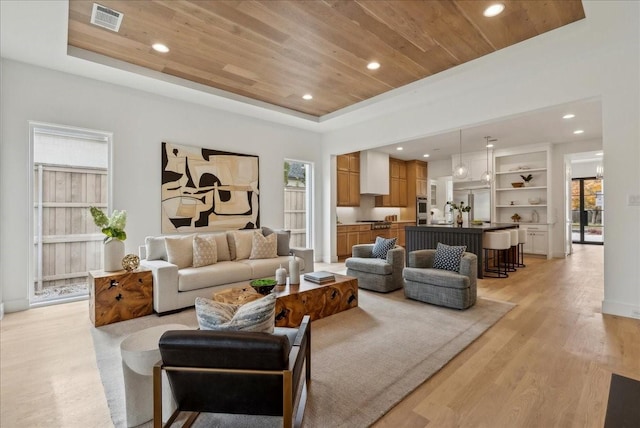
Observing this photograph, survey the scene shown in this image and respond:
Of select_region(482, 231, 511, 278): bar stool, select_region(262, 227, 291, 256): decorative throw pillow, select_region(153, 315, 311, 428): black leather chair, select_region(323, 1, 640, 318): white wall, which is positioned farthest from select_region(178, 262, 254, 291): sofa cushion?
select_region(482, 231, 511, 278): bar stool

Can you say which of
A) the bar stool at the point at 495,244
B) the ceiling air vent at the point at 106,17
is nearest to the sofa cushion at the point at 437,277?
the bar stool at the point at 495,244

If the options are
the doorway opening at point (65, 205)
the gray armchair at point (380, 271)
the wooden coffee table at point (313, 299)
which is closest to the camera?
the wooden coffee table at point (313, 299)

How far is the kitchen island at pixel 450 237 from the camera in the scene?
5.30 m

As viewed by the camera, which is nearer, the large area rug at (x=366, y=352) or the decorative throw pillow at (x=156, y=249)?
the large area rug at (x=366, y=352)

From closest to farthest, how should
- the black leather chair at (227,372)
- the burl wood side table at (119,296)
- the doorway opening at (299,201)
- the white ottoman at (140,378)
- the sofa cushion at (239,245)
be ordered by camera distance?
the black leather chair at (227,372) → the white ottoman at (140,378) → the burl wood side table at (119,296) → the sofa cushion at (239,245) → the doorway opening at (299,201)

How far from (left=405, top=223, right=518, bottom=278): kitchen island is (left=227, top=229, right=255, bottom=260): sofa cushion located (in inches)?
125

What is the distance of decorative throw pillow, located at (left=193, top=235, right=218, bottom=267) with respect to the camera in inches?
157

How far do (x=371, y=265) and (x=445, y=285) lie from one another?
1125 millimetres

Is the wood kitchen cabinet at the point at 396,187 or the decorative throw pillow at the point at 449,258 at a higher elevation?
the wood kitchen cabinet at the point at 396,187

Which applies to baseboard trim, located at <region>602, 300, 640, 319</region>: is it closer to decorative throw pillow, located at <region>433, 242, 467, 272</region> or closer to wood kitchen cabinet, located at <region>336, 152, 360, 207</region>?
decorative throw pillow, located at <region>433, 242, 467, 272</region>

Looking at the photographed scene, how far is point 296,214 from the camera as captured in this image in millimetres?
6859

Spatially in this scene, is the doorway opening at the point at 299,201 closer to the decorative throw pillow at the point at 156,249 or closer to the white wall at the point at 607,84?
the decorative throw pillow at the point at 156,249

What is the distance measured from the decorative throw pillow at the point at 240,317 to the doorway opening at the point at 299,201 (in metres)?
4.97

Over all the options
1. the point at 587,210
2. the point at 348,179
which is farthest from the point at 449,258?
the point at 587,210
